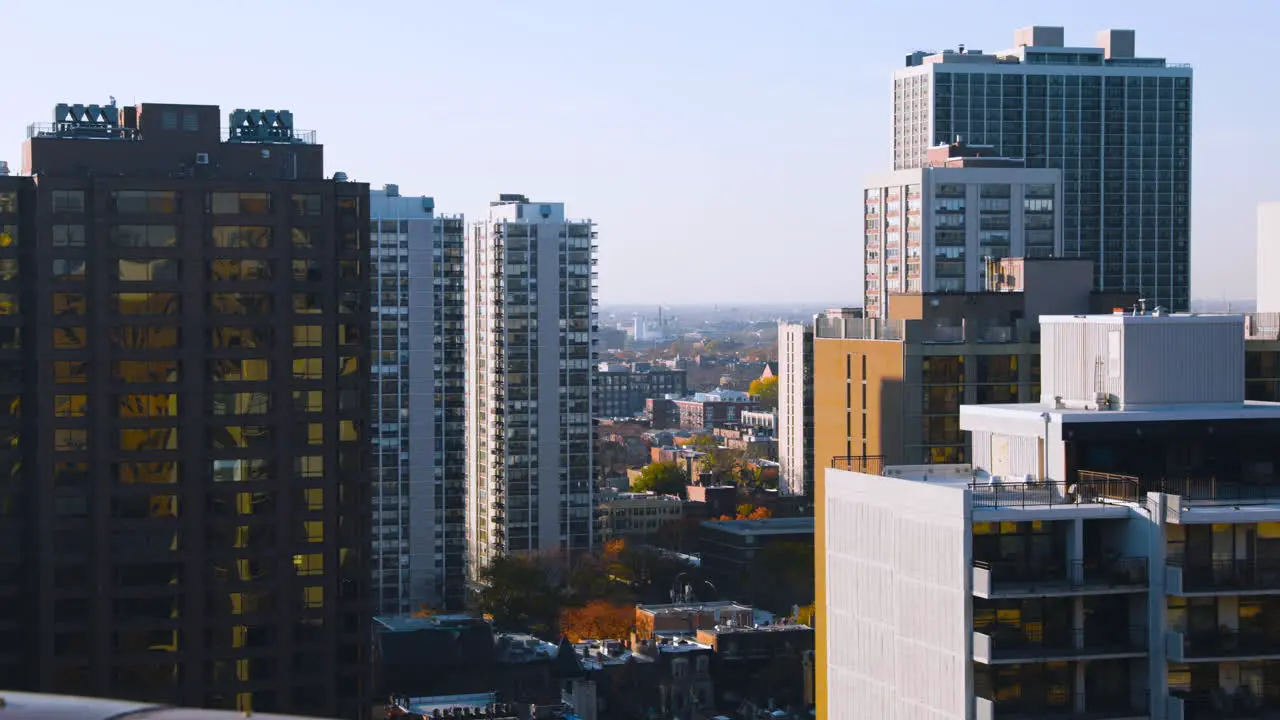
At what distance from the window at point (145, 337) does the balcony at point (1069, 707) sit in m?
30.0

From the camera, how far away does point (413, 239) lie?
466 ft

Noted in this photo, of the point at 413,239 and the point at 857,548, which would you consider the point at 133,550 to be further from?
the point at 413,239

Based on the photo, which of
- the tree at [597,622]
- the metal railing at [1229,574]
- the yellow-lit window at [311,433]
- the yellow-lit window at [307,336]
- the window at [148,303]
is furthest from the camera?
the tree at [597,622]

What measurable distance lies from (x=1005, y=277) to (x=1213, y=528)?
38.7 m

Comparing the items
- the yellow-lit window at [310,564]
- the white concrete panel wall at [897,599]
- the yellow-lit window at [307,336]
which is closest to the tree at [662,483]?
the yellow-lit window at [307,336]

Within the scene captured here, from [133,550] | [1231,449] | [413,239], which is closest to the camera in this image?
[1231,449]

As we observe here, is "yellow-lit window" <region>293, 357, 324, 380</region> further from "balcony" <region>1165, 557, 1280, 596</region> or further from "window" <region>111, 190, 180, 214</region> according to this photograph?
"balcony" <region>1165, 557, 1280, 596</region>

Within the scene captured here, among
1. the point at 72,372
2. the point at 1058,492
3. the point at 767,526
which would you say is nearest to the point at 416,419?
the point at 767,526

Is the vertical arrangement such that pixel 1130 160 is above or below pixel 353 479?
above

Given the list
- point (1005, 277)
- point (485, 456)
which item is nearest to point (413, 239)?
point (485, 456)

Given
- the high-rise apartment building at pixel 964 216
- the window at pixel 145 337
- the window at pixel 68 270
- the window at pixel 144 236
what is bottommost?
the window at pixel 145 337

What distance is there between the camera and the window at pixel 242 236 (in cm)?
5338

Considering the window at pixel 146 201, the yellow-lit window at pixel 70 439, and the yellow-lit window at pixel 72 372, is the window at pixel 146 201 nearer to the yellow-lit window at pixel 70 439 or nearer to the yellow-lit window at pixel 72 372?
the yellow-lit window at pixel 72 372

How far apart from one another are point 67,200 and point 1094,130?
134 meters
